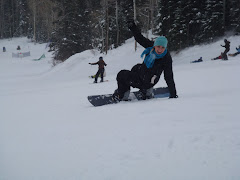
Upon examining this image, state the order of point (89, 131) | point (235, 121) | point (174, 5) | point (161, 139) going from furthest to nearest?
point (174, 5) < point (89, 131) < point (235, 121) < point (161, 139)

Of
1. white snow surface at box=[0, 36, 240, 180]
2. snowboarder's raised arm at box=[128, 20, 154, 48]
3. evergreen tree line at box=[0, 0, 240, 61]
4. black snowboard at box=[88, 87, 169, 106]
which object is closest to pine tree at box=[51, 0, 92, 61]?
evergreen tree line at box=[0, 0, 240, 61]

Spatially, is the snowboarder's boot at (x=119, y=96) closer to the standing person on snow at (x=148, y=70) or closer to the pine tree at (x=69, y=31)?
the standing person on snow at (x=148, y=70)

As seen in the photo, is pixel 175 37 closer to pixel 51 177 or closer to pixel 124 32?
pixel 124 32

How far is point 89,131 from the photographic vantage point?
2355mm

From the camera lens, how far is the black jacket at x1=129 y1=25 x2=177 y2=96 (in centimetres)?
409

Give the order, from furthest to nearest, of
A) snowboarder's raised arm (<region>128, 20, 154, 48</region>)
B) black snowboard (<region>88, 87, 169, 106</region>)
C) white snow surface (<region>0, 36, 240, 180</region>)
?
black snowboard (<region>88, 87, 169, 106</region>) < snowboarder's raised arm (<region>128, 20, 154, 48</region>) < white snow surface (<region>0, 36, 240, 180</region>)

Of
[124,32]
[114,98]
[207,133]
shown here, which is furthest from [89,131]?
[124,32]

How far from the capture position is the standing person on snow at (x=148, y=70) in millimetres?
3996

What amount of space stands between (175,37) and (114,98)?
19.4 metres

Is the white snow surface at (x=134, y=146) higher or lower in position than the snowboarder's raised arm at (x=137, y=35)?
lower

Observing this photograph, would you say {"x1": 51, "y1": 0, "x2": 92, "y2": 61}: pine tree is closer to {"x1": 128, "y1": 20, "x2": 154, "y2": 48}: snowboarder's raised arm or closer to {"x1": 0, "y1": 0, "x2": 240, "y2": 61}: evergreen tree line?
{"x1": 0, "y1": 0, "x2": 240, "y2": 61}: evergreen tree line

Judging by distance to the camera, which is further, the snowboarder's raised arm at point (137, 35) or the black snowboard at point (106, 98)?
the black snowboard at point (106, 98)

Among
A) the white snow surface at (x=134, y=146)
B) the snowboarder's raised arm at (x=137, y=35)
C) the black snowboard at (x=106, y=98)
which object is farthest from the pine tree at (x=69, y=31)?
the white snow surface at (x=134, y=146)

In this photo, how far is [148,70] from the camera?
4234 millimetres
